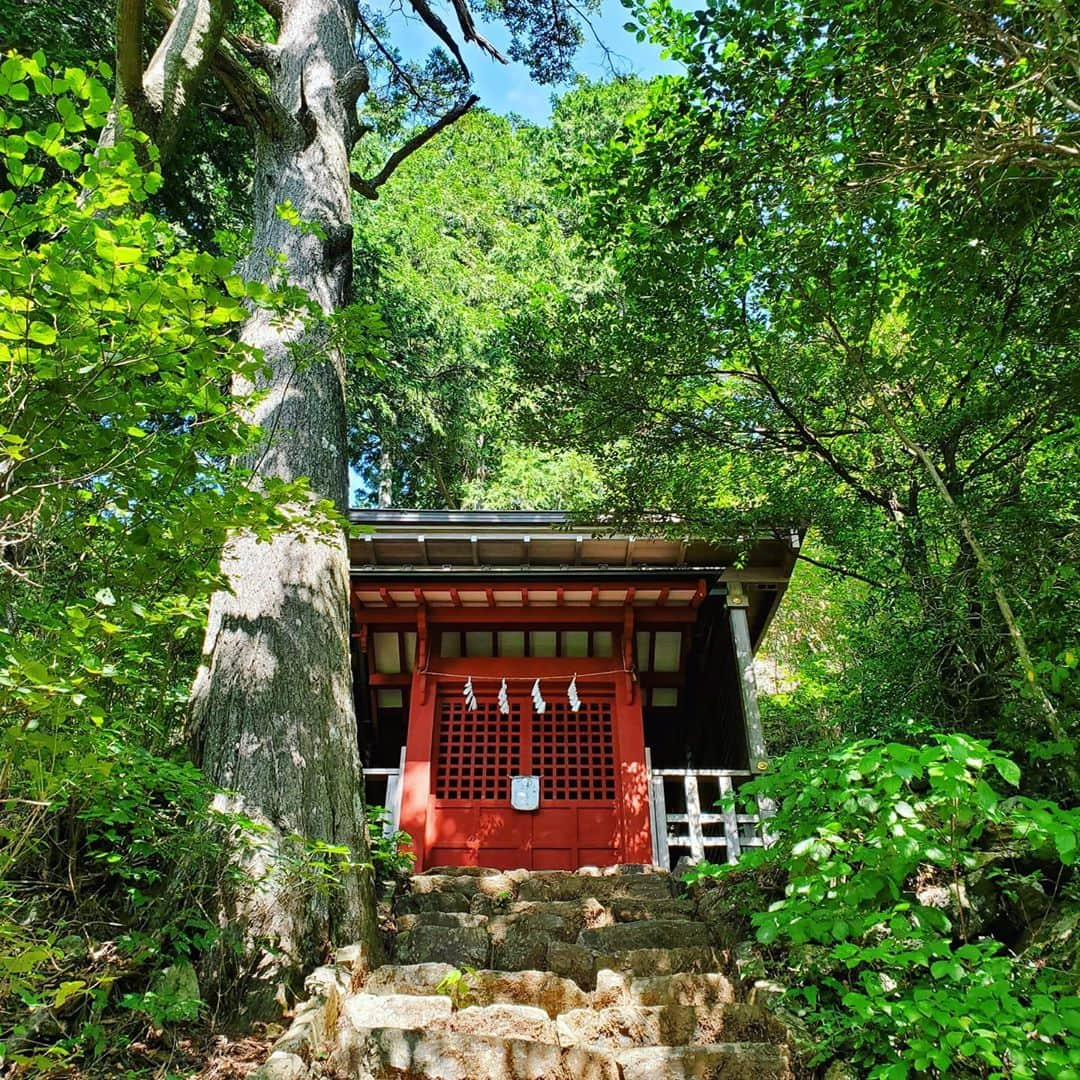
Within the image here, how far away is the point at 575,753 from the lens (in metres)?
7.61

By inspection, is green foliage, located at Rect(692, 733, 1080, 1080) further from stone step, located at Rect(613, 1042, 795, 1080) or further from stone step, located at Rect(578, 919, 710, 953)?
stone step, located at Rect(578, 919, 710, 953)

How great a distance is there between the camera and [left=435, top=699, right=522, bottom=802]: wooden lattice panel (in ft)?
23.7

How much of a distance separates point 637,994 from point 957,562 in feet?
11.3

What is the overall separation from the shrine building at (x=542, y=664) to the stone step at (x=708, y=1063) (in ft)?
12.1

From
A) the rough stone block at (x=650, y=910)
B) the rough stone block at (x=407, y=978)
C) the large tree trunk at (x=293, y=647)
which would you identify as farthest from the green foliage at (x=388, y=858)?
the rough stone block at (x=650, y=910)

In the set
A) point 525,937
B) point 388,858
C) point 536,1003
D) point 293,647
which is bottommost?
point 536,1003

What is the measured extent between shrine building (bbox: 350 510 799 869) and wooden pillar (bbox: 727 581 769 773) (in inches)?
0.6

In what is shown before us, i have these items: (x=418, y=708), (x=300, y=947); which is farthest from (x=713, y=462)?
(x=300, y=947)

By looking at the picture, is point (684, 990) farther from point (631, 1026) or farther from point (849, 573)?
point (849, 573)

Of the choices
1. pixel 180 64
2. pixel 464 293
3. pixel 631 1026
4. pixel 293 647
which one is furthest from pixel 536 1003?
pixel 464 293

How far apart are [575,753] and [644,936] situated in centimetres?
396

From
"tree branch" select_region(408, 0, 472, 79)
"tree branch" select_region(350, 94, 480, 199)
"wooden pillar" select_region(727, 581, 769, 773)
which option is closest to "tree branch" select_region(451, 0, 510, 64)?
"tree branch" select_region(408, 0, 472, 79)

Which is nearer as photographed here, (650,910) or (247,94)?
(650,910)

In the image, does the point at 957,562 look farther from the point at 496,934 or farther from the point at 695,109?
the point at 496,934
